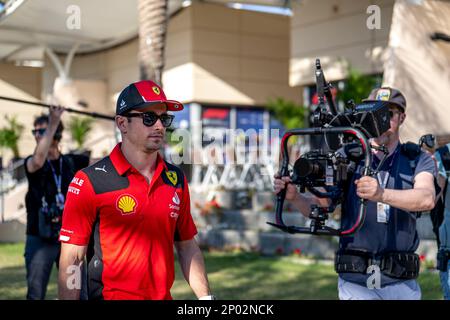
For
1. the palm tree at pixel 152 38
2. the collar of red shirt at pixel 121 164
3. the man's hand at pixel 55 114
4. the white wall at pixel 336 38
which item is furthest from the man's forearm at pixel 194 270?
the white wall at pixel 336 38

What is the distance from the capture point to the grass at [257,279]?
941 centimetres

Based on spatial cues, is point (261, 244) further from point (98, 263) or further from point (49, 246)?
point (98, 263)

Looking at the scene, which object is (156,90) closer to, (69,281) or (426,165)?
(69,281)

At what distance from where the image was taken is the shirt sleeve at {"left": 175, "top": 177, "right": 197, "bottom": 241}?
12.7ft

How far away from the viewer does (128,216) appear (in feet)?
11.6

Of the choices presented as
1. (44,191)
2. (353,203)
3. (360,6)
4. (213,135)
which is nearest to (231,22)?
(213,135)

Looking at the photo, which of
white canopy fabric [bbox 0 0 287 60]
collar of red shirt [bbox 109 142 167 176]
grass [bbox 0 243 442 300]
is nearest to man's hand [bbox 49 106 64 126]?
collar of red shirt [bbox 109 142 167 176]

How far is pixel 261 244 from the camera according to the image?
13.4 metres

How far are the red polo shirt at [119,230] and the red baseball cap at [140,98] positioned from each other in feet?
0.98

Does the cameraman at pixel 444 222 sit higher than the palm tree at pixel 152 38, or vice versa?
the palm tree at pixel 152 38

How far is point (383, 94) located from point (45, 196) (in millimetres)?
3352

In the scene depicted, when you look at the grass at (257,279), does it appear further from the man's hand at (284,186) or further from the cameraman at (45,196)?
the man's hand at (284,186)

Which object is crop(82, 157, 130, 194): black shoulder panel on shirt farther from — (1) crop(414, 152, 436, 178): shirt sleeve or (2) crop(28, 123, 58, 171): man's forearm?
(2) crop(28, 123, 58, 171): man's forearm

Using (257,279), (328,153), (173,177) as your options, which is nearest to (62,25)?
(257,279)
